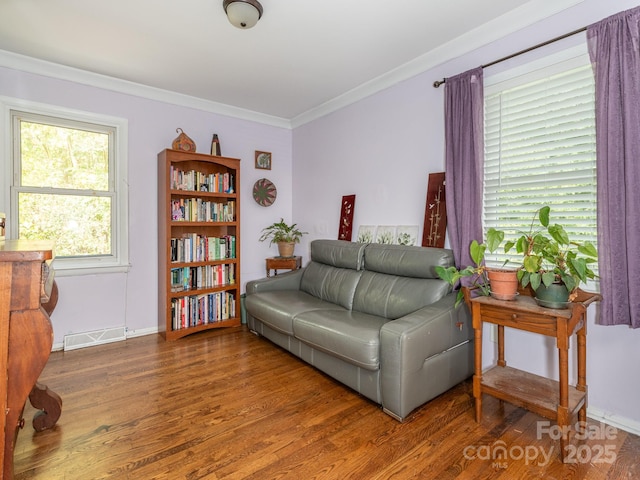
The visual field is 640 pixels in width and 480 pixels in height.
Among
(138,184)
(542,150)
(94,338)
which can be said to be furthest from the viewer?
(138,184)

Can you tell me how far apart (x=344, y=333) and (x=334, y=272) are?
3.71 ft

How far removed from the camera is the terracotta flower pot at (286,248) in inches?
158

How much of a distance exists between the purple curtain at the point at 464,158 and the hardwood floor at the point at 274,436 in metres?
1.11

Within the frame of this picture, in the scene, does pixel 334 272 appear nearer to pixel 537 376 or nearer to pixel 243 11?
pixel 537 376

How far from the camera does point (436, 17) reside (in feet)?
7.30

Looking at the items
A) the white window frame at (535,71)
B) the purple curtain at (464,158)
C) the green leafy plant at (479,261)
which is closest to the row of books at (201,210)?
the purple curtain at (464,158)

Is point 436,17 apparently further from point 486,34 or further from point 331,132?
point 331,132

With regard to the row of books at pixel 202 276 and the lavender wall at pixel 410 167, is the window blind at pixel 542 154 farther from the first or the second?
the row of books at pixel 202 276

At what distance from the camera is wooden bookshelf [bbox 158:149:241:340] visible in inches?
130

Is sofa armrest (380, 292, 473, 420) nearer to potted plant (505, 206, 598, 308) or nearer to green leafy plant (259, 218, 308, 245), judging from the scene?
potted plant (505, 206, 598, 308)

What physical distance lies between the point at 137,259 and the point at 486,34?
3.67m

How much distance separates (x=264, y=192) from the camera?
421 centimetres

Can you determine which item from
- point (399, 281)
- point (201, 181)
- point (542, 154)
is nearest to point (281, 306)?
point (399, 281)

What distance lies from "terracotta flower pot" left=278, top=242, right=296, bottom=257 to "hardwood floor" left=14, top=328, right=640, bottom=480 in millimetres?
1705
